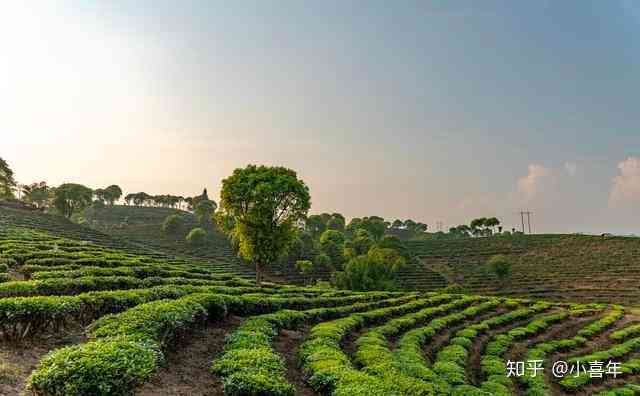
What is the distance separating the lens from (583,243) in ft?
355

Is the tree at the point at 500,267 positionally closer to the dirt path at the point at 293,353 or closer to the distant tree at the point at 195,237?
the distant tree at the point at 195,237

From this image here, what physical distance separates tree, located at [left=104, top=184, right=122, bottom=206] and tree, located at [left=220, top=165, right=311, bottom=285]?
15544 centimetres

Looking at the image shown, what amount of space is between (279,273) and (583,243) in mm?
85026

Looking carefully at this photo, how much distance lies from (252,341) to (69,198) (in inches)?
4244

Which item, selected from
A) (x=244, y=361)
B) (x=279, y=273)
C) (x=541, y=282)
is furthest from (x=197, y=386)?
(x=541, y=282)

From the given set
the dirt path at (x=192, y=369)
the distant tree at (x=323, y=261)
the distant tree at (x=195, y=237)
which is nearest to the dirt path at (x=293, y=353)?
the dirt path at (x=192, y=369)

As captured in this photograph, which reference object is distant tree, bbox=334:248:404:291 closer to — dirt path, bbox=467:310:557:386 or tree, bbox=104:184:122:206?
dirt path, bbox=467:310:557:386

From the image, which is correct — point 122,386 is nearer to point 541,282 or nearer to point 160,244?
point 541,282

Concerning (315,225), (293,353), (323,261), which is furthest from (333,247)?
(293,353)

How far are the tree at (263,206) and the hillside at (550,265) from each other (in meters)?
51.2

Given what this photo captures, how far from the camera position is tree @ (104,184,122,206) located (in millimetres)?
172500

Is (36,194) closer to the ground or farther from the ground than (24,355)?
farther from the ground

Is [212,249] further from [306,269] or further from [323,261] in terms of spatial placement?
[306,269]

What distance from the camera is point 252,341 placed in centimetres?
1463
